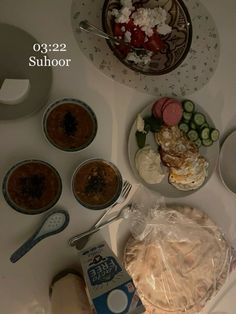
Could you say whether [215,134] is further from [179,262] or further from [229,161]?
[179,262]

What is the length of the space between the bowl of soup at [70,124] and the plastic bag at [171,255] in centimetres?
26

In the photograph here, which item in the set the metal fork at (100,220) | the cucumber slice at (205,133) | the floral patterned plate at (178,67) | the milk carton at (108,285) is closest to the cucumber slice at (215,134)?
the cucumber slice at (205,133)

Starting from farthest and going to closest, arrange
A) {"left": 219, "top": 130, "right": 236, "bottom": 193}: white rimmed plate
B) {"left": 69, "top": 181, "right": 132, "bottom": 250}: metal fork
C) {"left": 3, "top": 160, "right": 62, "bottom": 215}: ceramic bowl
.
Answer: {"left": 219, "top": 130, "right": 236, "bottom": 193}: white rimmed plate → {"left": 69, "top": 181, "right": 132, "bottom": 250}: metal fork → {"left": 3, "top": 160, "right": 62, "bottom": 215}: ceramic bowl

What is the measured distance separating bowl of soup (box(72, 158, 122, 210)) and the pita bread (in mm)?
180

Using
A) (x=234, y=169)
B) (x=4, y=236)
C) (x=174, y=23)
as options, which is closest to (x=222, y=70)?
(x=174, y=23)

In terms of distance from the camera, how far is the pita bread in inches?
49.7

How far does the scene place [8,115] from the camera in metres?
1.17

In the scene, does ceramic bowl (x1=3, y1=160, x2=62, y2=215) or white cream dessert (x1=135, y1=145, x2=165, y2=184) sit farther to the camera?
white cream dessert (x1=135, y1=145, x2=165, y2=184)

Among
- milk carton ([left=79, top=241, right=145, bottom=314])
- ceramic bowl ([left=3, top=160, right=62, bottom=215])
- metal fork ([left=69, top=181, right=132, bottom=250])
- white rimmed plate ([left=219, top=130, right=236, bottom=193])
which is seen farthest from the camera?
white rimmed plate ([left=219, top=130, right=236, bottom=193])

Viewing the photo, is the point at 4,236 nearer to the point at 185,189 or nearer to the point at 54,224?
the point at 54,224

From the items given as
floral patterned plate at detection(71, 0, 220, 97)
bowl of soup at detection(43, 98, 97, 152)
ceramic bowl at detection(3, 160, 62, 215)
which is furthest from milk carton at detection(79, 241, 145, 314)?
floral patterned plate at detection(71, 0, 220, 97)

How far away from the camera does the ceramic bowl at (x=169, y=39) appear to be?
1249mm

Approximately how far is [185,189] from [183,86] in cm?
35
